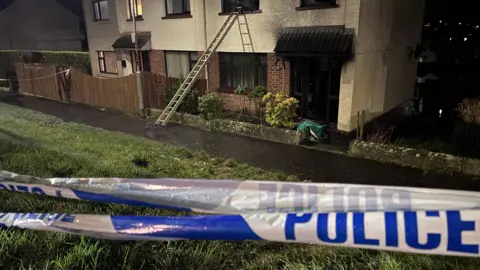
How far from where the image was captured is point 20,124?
10.9 meters

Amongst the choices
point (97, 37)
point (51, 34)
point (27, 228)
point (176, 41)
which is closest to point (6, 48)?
point (51, 34)

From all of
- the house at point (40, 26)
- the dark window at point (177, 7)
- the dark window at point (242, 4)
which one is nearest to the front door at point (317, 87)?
the dark window at point (242, 4)

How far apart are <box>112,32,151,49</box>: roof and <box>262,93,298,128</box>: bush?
807 cm

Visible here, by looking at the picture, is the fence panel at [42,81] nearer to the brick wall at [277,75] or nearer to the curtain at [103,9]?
the curtain at [103,9]

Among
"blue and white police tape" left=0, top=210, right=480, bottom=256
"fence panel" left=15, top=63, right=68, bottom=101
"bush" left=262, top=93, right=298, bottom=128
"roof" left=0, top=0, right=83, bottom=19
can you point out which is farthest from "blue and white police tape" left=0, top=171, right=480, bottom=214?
"roof" left=0, top=0, right=83, bottom=19

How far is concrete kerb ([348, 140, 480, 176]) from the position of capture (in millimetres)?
7395

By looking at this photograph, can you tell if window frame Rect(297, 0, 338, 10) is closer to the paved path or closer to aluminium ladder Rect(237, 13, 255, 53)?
aluminium ladder Rect(237, 13, 255, 53)

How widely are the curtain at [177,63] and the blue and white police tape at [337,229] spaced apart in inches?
521

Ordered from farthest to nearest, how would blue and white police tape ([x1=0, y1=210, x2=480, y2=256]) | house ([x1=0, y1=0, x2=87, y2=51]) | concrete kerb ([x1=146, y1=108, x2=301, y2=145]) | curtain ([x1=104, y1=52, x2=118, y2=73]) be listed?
house ([x1=0, y1=0, x2=87, y2=51]) → curtain ([x1=104, y1=52, x2=118, y2=73]) → concrete kerb ([x1=146, y1=108, x2=301, y2=145]) → blue and white police tape ([x1=0, y1=210, x2=480, y2=256])

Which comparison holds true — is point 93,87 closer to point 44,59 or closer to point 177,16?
point 177,16

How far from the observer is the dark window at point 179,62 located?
587 inches

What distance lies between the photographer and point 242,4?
41.3 ft

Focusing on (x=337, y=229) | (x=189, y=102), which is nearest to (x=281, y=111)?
(x=189, y=102)

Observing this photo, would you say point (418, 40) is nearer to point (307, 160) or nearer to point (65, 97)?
point (307, 160)
